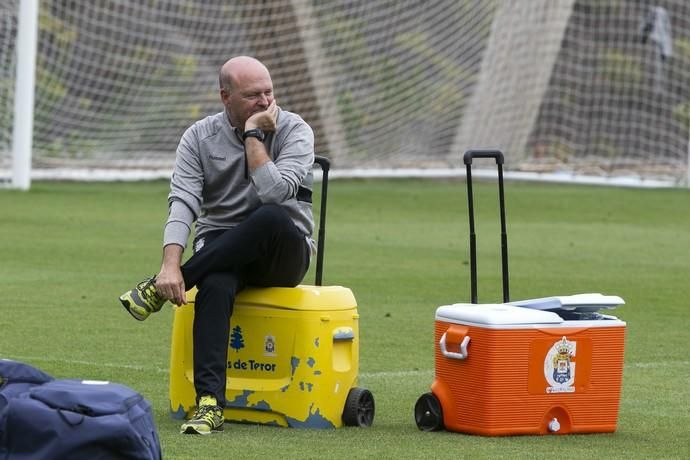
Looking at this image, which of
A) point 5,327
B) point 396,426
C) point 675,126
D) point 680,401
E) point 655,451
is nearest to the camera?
point 655,451

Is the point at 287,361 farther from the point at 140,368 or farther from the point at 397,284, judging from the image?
the point at 397,284

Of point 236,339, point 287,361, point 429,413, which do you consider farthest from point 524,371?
point 236,339

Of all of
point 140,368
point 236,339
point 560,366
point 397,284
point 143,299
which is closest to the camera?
point 560,366

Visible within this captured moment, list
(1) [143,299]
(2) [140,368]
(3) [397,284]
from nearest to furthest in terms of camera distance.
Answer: (1) [143,299]
(2) [140,368]
(3) [397,284]

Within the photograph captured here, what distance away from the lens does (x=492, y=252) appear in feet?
39.8

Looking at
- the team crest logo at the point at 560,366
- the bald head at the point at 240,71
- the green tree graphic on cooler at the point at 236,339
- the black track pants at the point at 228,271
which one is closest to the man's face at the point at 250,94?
the bald head at the point at 240,71

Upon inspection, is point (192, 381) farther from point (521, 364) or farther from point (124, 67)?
point (124, 67)

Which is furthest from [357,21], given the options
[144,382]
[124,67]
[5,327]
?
[144,382]

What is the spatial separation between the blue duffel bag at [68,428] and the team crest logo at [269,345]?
153 centimetres

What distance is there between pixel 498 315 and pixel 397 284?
4808 mm

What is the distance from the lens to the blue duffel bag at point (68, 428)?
12.0ft

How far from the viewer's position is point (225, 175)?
547 cm

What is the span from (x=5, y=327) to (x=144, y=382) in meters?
1.67

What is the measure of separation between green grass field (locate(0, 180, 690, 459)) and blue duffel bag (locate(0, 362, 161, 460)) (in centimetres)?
82
